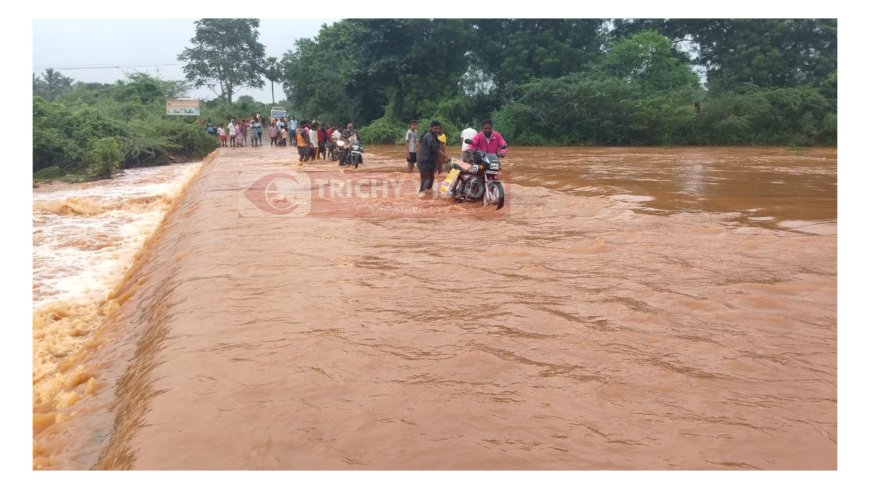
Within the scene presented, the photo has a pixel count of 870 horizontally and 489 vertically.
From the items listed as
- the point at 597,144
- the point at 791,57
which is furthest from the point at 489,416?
the point at 791,57

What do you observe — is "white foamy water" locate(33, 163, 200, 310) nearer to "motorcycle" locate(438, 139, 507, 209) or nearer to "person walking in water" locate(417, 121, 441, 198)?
"person walking in water" locate(417, 121, 441, 198)

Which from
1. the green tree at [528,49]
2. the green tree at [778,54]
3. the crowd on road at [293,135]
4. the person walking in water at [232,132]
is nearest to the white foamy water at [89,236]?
the crowd on road at [293,135]

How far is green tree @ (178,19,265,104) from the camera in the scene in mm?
56281

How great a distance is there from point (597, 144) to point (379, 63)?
1230 centimetres

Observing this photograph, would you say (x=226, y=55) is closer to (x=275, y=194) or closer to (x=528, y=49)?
(x=528, y=49)

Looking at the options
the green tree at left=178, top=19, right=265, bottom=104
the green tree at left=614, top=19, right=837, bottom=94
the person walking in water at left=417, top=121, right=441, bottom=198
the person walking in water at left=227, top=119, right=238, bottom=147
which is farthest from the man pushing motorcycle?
the green tree at left=178, top=19, right=265, bottom=104

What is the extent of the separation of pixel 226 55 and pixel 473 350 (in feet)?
196

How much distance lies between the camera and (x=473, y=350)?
14.3 ft

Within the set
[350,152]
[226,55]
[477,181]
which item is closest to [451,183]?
[477,181]

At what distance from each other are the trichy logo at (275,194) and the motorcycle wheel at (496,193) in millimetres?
2946

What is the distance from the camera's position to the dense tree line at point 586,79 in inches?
1113

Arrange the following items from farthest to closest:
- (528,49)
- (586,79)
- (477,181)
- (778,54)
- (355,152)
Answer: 1. (528,49)
2. (778,54)
3. (586,79)
4. (355,152)
5. (477,181)

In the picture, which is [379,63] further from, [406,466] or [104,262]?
[406,466]

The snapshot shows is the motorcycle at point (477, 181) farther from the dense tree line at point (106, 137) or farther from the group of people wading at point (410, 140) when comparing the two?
the dense tree line at point (106, 137)
